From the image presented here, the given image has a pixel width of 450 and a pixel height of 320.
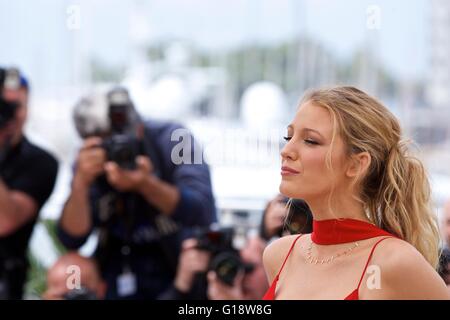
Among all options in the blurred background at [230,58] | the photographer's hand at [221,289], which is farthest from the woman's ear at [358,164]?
the blurred background at [230,58]

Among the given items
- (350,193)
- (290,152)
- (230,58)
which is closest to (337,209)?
(350,193)

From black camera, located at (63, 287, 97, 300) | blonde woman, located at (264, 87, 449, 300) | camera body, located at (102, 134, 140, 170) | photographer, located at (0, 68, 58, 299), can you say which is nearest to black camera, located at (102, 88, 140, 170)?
camera body, located at (102, 134, 140, 170)

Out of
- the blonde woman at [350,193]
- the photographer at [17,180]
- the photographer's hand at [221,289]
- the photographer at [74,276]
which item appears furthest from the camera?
the photographer at [17,180]

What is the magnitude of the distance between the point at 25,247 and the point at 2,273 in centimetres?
14

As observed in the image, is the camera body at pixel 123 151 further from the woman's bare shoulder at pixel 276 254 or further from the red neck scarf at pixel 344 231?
the red neck scarf at pixel 344 231

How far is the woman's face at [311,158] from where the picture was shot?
5.08ft

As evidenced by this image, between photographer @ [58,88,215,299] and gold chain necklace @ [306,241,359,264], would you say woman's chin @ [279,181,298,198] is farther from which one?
photographer @ [58,88,215,299]

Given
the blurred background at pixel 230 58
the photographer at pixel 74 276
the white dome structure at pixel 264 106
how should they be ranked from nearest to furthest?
the photographer at pixel 74 276
the white dome structure at pixel 264 106
the blurred background at pixel 230 58

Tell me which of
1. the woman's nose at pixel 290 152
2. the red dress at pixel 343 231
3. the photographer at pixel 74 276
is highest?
the woman's nose at pixel 290 152

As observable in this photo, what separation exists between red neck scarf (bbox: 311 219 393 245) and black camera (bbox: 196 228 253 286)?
1.27 m

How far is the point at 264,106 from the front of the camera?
644 cm

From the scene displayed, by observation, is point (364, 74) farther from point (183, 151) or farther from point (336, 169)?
point (336, 169)

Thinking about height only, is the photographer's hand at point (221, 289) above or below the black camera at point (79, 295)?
below

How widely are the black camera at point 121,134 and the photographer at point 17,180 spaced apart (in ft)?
1.13
